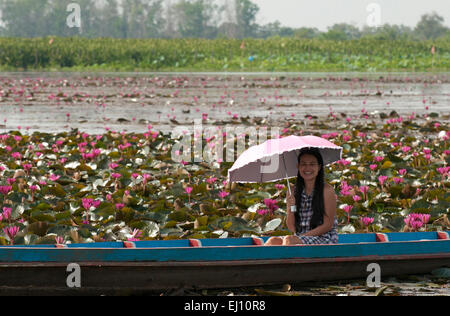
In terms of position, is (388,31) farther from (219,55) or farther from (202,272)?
(202,272)

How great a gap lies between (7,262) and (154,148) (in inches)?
284

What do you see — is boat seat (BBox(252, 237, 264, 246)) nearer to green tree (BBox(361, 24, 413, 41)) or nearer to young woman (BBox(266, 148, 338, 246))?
young woman (BBox(266, 148, 338, 246))

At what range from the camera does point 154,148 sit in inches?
472

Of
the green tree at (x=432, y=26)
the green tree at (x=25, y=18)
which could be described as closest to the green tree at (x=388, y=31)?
the green tree at (x=432, y=26)

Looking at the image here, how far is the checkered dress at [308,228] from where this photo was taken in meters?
5.78

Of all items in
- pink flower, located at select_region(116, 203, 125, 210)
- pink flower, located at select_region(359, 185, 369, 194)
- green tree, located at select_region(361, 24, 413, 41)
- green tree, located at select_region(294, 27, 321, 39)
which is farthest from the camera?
green tree, located at select_region(294, 27, 321, 39)

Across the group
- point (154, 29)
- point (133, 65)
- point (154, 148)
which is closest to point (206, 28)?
point (154, 29)

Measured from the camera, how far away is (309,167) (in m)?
5.84

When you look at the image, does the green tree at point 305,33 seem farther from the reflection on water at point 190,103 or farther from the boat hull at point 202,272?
the boat hull at point 202,272

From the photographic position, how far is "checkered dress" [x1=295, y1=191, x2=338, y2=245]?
5781 millimetres

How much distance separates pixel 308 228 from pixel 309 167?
0.51 m

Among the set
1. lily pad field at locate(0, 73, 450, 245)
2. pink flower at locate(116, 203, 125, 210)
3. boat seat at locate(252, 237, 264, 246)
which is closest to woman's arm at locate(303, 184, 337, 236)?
boat seat at locate(252, 237, 264, 246)

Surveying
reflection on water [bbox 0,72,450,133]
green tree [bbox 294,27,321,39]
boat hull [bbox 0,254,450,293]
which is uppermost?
green tree [bbox 294,27,321,39]

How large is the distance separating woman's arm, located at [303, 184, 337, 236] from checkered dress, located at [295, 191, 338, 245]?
0.13ft
